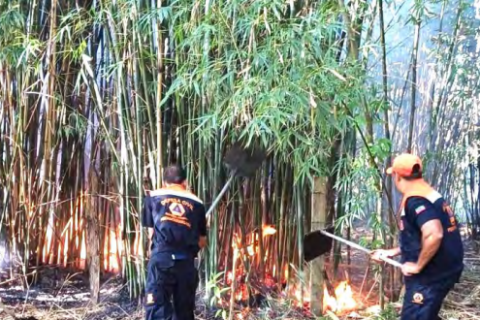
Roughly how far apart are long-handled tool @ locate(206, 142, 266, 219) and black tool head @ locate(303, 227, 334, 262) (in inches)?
19.8

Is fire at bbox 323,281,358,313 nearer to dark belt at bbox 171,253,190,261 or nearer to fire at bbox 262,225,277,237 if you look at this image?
fire at bbox 262,225,277,237

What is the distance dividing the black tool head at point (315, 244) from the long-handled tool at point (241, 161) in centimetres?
50

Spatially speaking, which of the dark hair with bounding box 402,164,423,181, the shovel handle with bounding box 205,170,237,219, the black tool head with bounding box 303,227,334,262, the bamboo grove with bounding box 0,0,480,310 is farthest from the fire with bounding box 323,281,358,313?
the dark hair with bounding box 402,164,423,181

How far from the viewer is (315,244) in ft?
11.3

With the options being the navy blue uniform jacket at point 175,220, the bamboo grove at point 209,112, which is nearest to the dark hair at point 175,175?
the navy blue uniform jacket at point 175,220

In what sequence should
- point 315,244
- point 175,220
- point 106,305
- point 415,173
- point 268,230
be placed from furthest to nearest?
1. point 106,305
2. point 268,230
3. point 315,244
4. point 175,220
5. point 415,173

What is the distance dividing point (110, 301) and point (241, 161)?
139cm

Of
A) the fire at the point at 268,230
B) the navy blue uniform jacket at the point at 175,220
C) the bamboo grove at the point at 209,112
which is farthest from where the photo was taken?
the fire at the point at 268,230

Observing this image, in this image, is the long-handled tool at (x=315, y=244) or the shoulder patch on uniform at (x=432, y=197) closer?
the shoulder patch on uniform at (x=432, y=197)

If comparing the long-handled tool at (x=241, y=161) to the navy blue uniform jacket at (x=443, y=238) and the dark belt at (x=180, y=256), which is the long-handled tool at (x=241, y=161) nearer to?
the dark belt at (x=180, y=256)

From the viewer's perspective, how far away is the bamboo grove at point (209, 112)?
306 centimetres

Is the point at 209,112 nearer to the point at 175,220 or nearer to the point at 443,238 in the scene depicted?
the point at 175,220

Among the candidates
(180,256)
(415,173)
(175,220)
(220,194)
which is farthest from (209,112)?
(415,173)

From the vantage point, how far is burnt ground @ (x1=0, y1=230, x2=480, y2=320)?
3791 millimetres
